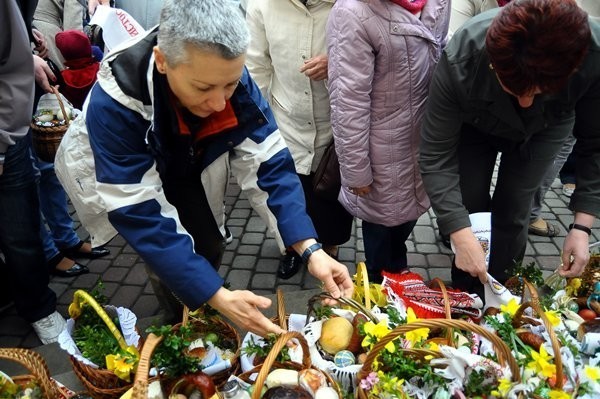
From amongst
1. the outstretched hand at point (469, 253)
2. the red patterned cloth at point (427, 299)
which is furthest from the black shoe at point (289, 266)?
the outstretched hand at point (469, 253)

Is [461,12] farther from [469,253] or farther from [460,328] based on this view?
[460,328]

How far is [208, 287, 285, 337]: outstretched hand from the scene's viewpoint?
159cm

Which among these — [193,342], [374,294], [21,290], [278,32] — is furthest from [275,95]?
[21,290]

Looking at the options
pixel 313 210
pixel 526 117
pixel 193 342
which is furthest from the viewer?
pixel 313 210

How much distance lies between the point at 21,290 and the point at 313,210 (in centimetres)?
171

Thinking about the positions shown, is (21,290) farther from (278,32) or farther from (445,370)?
(445,370)

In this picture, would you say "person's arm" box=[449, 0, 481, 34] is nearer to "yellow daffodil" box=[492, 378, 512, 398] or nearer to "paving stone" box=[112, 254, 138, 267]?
"yellow daffodil" box=[492, 378, 512, 398]

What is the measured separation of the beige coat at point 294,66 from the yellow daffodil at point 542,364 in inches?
62.6

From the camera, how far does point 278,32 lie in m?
2.58

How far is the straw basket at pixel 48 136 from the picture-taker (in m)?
2.99

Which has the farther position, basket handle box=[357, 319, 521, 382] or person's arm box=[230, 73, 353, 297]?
person's arm box=[230, 73, 353, 297]

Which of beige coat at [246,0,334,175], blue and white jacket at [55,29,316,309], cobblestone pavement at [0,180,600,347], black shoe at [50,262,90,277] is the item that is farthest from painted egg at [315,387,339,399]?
black shoe at [50,262,90,277]

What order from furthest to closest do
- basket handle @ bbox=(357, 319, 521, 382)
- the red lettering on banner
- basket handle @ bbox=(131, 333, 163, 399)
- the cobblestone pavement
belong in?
1. the cobblestone pavement
2. the red lettering on banner
3. basket handle @ bbox=(357, 319, 521, 382)
4. basket handle @ bbox=(131, 333, 163, 399)

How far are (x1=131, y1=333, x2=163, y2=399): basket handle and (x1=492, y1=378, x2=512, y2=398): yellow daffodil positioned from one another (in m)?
1.06
